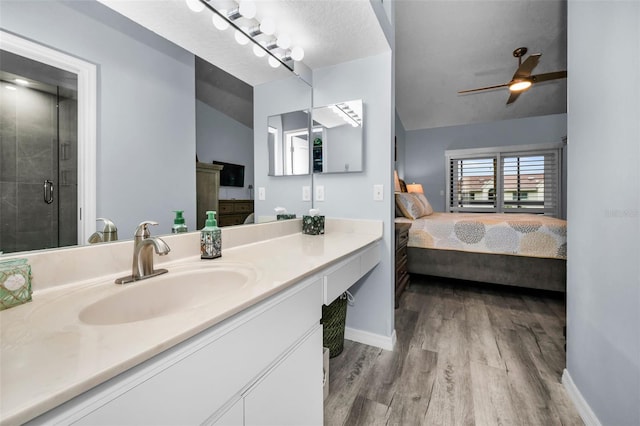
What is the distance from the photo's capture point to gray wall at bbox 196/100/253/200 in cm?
115

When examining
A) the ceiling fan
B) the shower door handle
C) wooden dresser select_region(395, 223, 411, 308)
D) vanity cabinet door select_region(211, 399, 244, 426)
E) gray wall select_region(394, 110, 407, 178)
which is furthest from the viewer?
gray wall select_region(394, 110, 407, 178)

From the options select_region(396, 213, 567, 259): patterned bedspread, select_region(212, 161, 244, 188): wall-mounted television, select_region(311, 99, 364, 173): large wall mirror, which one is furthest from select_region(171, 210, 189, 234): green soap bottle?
select_region(396, 213, 567, 259): patterned bedspread

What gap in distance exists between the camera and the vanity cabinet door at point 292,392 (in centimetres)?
70

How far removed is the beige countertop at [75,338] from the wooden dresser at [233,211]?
1.33 feet

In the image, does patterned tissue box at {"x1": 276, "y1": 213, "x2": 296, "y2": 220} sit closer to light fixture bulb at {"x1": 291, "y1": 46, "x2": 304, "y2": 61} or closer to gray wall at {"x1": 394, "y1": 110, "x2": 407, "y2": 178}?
light fixture bulb at {"x1": 291, "y1": 46, "x2": 304, "y2": 61}

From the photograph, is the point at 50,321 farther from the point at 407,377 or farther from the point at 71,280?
the point at 407,377

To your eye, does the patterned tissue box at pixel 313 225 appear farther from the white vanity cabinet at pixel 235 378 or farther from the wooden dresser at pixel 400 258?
the wooden dresser at pixel 400 258

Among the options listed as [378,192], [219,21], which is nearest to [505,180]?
[378,192]

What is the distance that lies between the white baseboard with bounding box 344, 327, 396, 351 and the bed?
4.70 ft

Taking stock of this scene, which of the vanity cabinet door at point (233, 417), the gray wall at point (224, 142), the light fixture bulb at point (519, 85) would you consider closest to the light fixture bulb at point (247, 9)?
the gray wall at point (224, 142)

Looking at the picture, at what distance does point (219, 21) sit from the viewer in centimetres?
125

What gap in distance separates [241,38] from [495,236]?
288 centimetres

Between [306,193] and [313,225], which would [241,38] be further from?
[313,225]

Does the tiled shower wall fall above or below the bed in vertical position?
above
